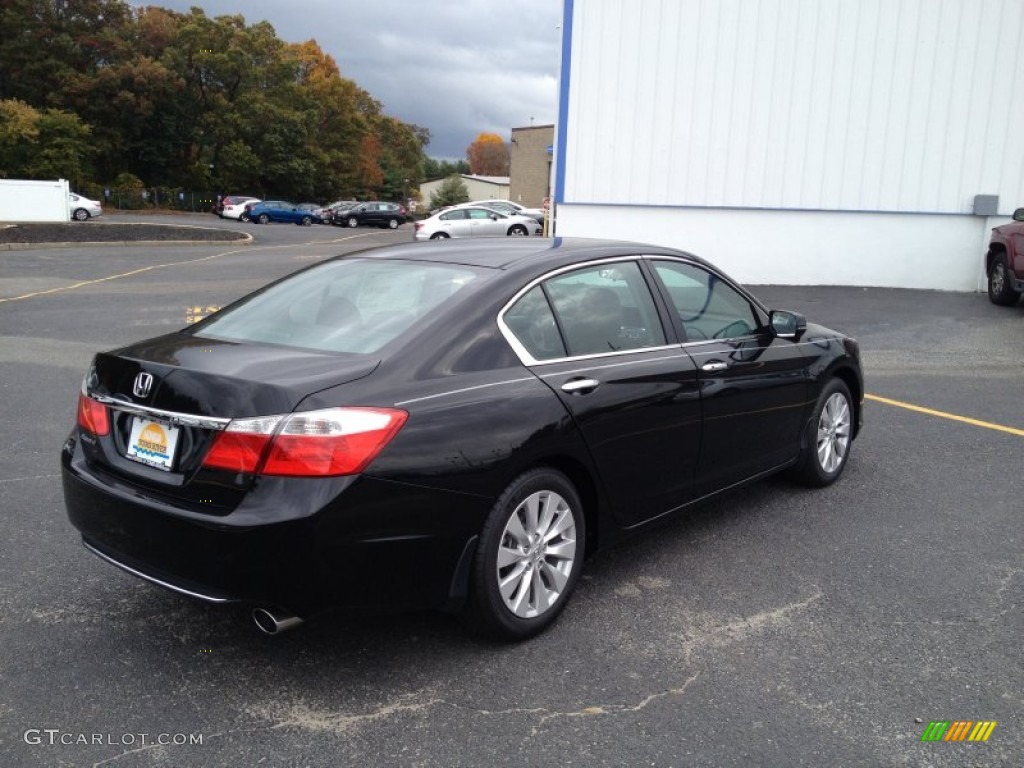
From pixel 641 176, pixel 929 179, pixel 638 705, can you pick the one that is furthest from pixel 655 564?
pixel 929 179

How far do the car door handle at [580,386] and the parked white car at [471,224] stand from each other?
78.5 ft

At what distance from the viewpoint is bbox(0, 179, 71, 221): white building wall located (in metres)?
32.4

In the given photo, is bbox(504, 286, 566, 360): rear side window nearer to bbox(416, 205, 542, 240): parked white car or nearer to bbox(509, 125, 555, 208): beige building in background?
bbox(416, 205, 542, 240): parked white car

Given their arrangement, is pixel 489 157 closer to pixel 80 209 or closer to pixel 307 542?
pixel 80 209

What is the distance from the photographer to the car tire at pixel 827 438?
5302 mm

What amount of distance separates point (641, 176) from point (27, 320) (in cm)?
1070

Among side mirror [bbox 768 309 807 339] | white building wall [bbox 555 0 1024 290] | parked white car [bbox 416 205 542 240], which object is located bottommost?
side mirror [bbox 768 309 807 339]

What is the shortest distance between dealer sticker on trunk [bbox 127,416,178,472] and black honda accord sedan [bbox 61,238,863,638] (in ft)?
0.03

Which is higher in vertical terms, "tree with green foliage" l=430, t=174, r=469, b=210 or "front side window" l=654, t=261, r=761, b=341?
"tree with green foliage" l=430, t=174, r=469, b=210

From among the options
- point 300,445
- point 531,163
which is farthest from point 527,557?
point 531,163

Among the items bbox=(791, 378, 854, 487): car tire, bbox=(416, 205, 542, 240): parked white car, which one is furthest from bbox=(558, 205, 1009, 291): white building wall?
bbox=(791, 378, 854, 487): car tire

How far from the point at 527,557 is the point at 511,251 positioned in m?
1.44

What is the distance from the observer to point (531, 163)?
206 ft

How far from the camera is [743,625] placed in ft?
12.3
